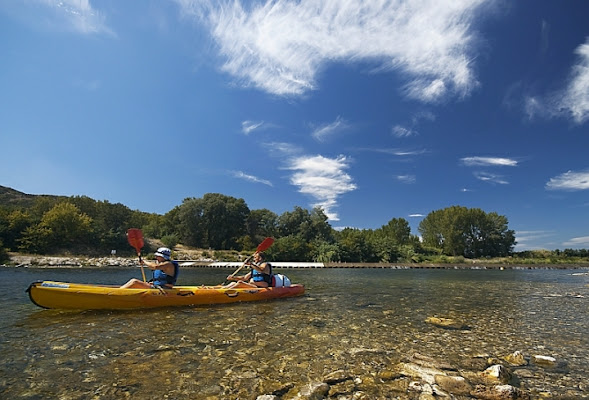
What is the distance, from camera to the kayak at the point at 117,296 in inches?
328

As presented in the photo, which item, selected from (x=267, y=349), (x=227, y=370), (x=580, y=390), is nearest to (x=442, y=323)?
(x=580, y=390)

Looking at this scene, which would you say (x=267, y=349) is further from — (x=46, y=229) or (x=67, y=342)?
(x=46, y=229)

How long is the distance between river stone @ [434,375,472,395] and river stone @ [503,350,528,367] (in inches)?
60.2

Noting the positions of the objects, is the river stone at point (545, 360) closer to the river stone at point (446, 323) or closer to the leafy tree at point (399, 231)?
the river stone at point (446, 323)

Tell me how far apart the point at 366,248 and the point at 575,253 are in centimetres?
5489

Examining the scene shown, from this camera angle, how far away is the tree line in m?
45.0

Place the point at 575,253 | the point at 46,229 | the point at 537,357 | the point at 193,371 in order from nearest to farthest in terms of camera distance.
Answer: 1. the point at 193,371
2. the point at 537,357
3. the point at 46,229
4. the point at 575,253

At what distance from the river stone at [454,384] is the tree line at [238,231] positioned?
42885 mm

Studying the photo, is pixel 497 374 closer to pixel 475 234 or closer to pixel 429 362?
pixel 429 362

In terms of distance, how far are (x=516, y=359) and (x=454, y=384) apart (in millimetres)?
2006

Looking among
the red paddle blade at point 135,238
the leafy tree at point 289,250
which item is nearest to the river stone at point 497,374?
the red paddle blade at point 135,238

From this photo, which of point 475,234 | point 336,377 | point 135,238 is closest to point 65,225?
point 135,238

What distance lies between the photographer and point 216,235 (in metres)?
62.2

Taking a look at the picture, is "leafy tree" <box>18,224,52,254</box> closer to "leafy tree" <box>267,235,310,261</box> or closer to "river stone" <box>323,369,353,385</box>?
"leafy tree" <box>267,235,310,261</box>
